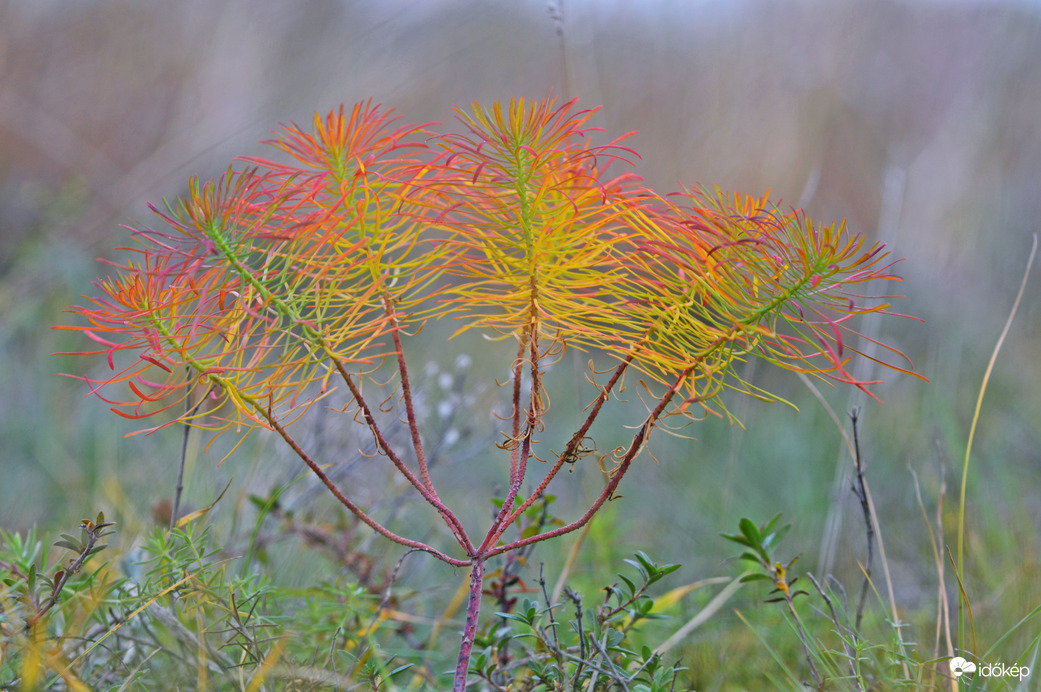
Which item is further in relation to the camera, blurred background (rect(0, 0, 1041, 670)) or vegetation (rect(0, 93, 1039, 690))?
blurred background (rect(0, 0, 1041, 670))

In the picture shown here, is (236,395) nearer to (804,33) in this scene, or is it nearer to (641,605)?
(641,605)

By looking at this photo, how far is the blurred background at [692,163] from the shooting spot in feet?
3.57

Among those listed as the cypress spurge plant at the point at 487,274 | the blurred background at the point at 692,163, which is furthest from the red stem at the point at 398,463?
the blurred background at the point at 692,163

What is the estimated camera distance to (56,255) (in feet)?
5.69

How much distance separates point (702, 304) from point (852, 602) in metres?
0.61

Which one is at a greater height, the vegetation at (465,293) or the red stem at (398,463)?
the vegetation at (465,293)

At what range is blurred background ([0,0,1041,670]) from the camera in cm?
109

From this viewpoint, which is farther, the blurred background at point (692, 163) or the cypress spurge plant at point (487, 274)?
the blurred background at point (692, 163)

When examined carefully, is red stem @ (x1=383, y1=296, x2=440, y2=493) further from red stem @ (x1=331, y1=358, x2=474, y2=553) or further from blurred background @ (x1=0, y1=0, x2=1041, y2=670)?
blurred background @ (x1=0, y1=0, x2=1041, y2=670)

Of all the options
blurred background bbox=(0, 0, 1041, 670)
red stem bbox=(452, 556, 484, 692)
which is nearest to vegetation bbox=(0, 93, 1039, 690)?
red stem bbox=(452, 556, 484, 692)

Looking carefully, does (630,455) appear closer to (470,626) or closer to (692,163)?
(470,626)

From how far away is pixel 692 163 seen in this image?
7.09 feet

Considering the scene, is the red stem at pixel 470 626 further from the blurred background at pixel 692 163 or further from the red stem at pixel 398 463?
the blurred background at pixel 692 163

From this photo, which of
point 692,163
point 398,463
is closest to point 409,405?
point 398,463
